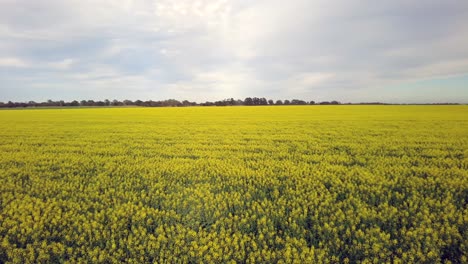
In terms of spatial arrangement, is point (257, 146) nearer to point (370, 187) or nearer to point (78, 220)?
point (370, 187)

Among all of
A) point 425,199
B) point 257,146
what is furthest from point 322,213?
point 257,146

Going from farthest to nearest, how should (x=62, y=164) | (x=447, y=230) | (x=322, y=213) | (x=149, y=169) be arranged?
(x=62, y=164)
(x=149, y=169)
(x=322, y=213)
(x=447, y=230)

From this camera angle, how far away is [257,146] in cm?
1336

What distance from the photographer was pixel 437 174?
8.00 m

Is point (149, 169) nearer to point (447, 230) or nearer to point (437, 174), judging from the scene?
point (447, 230)

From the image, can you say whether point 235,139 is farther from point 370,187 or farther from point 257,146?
point 370,187

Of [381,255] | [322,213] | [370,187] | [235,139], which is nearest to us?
[381,255]

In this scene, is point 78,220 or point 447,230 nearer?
point 447,230

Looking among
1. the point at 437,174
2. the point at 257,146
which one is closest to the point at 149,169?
the point at 257,146

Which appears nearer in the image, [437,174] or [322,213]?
[322,213]

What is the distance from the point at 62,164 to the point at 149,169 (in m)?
3.78

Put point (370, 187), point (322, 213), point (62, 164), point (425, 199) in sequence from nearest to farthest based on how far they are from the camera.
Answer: point (322, 213) → point (425, 199) → point (370, 187) → point (62, 164)

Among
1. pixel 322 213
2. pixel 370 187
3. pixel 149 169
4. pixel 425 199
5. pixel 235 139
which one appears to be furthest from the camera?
pixel 235 139

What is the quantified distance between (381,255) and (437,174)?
517 cm
